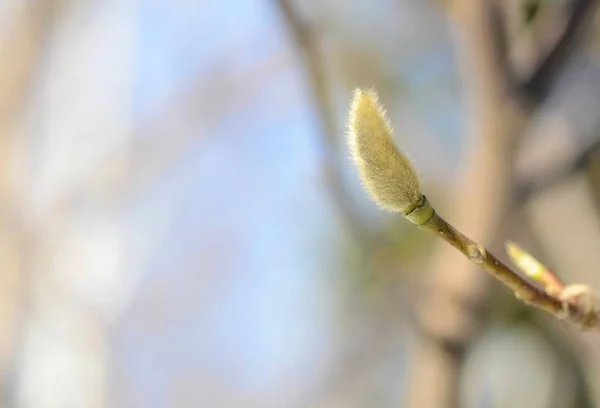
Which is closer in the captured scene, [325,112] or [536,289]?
[536,289]

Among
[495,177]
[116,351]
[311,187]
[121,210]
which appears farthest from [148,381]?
[495,177]

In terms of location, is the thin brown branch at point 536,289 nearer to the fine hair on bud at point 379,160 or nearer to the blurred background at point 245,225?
the fine hair on bud at point 379,160

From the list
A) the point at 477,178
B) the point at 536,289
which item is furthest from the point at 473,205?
the point at 536,289

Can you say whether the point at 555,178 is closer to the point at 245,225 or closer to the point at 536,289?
the point at 536,289

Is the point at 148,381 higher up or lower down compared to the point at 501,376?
lower down

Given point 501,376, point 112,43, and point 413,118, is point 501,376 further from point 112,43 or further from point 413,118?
point 112,43

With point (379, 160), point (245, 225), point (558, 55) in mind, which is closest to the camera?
point (379, 160)

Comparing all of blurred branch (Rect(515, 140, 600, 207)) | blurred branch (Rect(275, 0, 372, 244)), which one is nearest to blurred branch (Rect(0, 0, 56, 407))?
blurred branch (Rect(275, 0, 372, 244))
